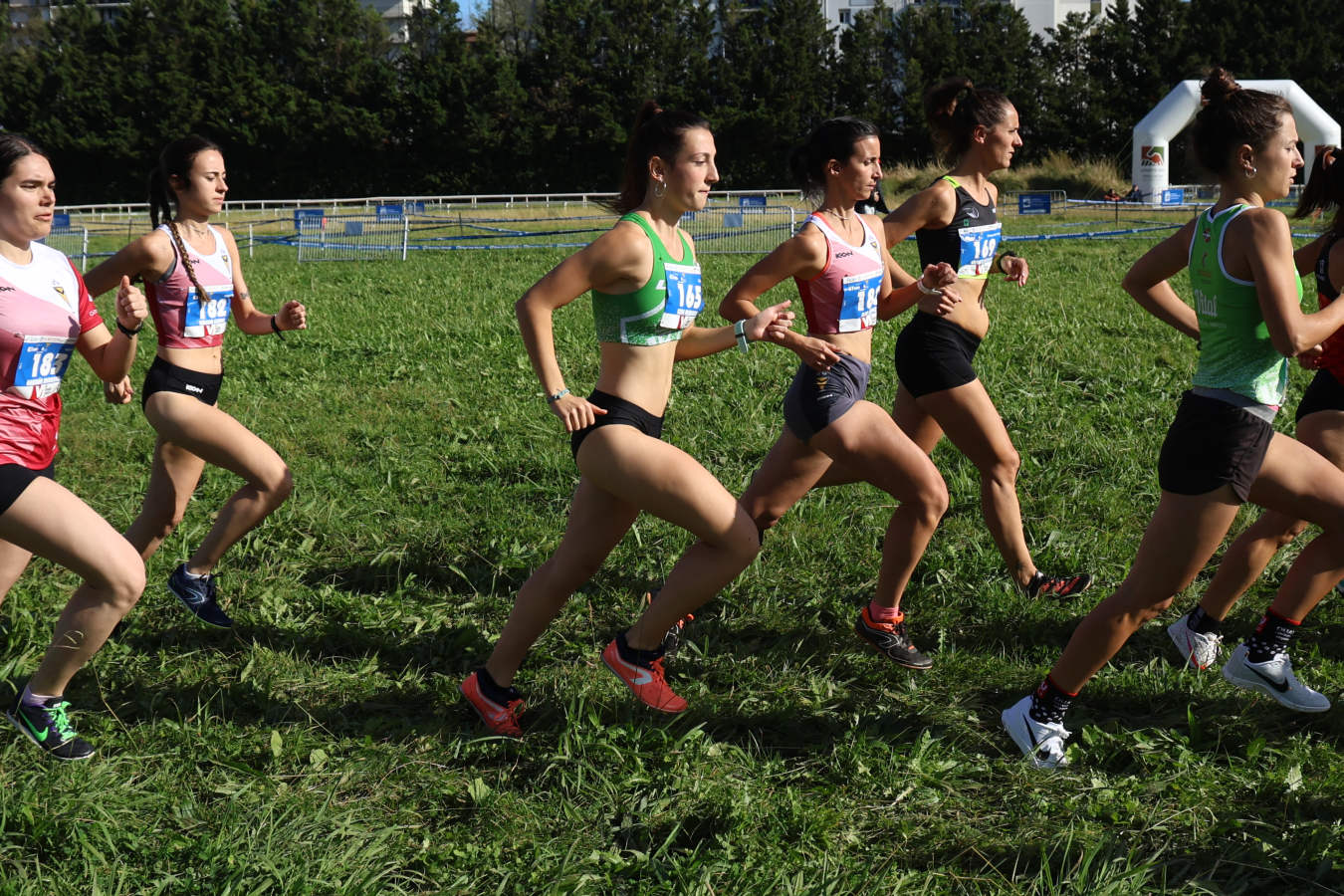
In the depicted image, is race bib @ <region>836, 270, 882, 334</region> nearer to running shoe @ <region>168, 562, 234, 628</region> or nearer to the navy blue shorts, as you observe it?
the navy blue shorts

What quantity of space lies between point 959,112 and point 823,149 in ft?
3.03

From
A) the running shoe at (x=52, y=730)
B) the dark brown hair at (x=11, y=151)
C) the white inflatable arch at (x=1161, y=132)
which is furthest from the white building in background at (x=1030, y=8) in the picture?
the running shoe at (x=52, y=730)

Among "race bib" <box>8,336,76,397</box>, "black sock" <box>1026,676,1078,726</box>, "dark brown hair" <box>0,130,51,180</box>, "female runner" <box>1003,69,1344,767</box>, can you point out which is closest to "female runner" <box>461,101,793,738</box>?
"black sock" <box>1026,676,1078,726</box>

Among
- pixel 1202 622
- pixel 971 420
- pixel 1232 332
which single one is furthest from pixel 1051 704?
pixel 971 420

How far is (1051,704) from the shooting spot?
12.8ft

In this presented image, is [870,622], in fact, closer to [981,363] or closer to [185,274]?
[185,274]

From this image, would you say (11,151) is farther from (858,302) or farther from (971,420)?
(971,420)

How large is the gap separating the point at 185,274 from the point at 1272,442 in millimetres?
4099

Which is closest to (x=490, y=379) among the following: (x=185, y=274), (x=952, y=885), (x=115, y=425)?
(x=115, y=425)

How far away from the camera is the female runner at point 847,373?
174 inches

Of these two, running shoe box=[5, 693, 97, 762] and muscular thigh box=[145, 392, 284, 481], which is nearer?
running shoe box=[5, 693, 97, 762]

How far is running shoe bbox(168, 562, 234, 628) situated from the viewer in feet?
16.8

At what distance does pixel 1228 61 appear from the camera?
180ft

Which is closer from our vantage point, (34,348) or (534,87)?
(34,348)
